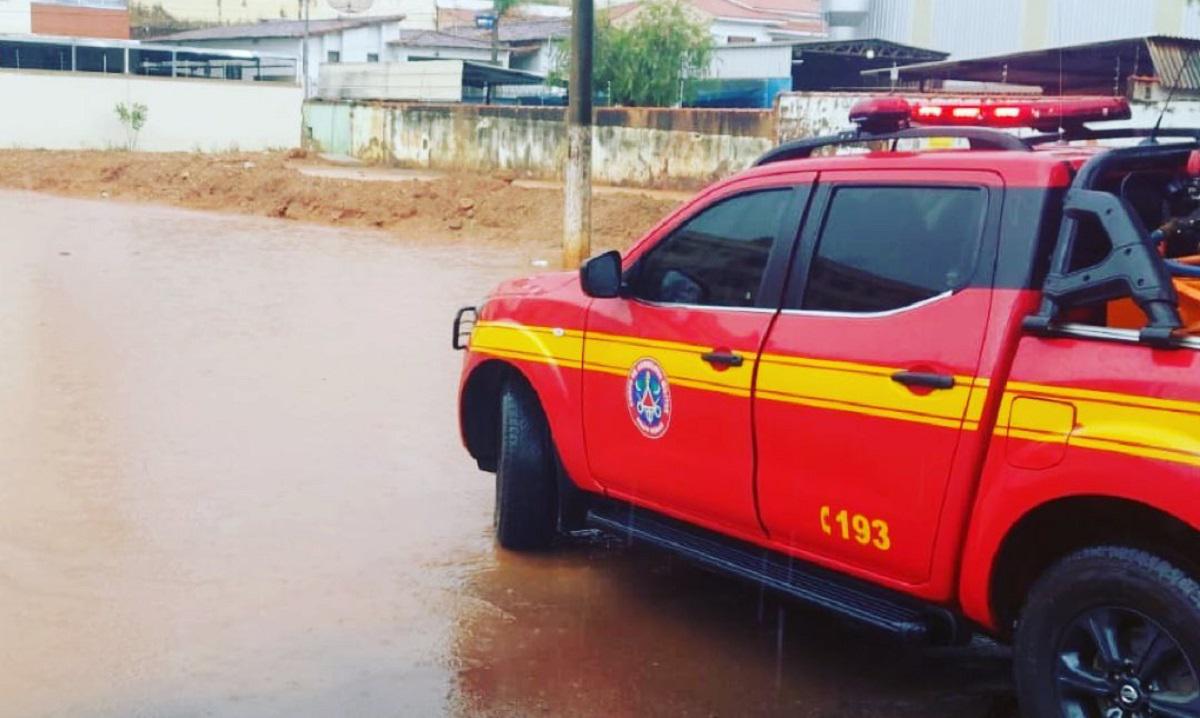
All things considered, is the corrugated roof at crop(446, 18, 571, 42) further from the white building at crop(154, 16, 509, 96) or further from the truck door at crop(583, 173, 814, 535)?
the truck door at crop(583, 173, 814, 535)

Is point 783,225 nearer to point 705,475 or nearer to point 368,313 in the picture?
point 705,475

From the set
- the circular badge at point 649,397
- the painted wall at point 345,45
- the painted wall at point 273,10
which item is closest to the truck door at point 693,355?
the circular badge at point 649,397

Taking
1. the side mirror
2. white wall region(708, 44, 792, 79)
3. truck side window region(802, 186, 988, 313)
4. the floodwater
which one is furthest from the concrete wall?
truck side window region(802, 186, 988, 313)

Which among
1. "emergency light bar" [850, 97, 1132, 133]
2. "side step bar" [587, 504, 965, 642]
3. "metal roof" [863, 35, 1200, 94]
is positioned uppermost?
"metal roof" [863, 35, 1200, 94]

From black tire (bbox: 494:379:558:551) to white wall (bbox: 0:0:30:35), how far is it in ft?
219

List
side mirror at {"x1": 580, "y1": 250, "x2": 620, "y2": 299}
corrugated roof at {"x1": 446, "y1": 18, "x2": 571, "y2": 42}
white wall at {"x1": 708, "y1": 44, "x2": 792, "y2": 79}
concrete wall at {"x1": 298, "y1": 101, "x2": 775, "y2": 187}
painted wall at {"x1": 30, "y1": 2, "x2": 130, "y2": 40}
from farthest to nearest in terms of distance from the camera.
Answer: painted wall at {"x1": 30, "y1": 2, "x2": 130, "y2": 40} → corrugated roof at {"x1": 446, "y1": 18, "x2": 571, "y2": 42} → white wall at {"x1": 708, "y1": 44, "x2": 792, "y2": 79} → concrete wall at {"x1": 298, "y1": 101, "x2": 775, "y2": 187} → side mirror at {"x1": 580, "y1": 250, "x2": 620, "y2": 299}

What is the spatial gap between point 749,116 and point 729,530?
2559 centimetres

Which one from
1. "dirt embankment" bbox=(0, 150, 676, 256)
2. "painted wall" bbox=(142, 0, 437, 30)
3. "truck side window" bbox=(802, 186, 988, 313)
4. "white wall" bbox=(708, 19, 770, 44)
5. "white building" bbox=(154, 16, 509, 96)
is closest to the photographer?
"truck side window" bbox=(802, 186, 988, 313)

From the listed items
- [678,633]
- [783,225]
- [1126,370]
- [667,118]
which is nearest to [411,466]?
[678,633]

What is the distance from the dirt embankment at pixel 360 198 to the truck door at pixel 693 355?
1782cm

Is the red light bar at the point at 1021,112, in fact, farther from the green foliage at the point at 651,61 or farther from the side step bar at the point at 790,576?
the green foliage at the point at 651,61

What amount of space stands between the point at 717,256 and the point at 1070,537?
1.83m

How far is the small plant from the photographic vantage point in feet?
158

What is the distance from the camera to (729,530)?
527 cm
